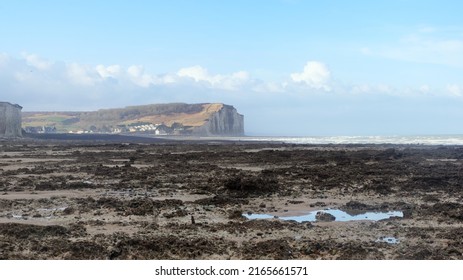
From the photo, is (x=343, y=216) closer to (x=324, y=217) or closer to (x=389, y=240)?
(x=324, y=217)

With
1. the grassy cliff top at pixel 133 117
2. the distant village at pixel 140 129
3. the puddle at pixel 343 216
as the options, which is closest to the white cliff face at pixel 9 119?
the distant village at pixel 140 129

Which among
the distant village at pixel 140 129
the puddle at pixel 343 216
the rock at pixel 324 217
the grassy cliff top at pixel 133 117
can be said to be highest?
the grassy cliff top at pixel 133 117

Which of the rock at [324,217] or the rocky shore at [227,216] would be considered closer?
the rocky shore at [227,216]

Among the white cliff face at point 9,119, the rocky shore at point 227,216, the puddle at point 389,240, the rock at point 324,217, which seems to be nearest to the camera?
the rocky shore at point 227,216

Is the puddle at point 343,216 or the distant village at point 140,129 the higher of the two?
the distant village at point 140,129

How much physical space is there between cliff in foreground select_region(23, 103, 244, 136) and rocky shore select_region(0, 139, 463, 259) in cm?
12675

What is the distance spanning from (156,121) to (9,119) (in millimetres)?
90615

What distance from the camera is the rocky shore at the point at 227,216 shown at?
25.9 feet

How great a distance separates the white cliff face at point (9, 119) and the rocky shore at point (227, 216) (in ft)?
215

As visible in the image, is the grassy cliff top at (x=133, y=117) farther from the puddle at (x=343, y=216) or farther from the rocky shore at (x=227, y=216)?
the puddle at (x=343, y=216)

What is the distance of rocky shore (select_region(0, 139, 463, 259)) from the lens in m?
7.90

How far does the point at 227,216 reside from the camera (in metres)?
11.2

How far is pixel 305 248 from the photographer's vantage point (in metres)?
7.98

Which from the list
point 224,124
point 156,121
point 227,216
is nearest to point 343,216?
point 227,216
